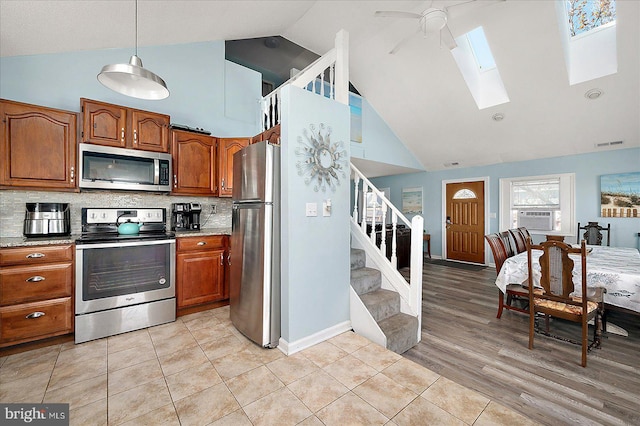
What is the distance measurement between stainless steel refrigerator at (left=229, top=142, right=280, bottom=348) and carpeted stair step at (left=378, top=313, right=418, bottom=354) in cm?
97

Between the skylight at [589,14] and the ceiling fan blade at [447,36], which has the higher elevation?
the skylight at [589,14]

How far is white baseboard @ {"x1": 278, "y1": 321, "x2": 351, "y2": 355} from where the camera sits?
7.02 feet

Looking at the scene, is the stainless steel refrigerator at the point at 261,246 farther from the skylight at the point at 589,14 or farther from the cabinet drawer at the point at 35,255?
the skylight at the point at 589,14

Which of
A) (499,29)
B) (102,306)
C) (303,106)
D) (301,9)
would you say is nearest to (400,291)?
(303,106)

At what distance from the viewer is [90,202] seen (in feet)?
9.49

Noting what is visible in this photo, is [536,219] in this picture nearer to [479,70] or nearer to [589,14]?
[479,70]

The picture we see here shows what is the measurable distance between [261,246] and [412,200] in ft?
20.7

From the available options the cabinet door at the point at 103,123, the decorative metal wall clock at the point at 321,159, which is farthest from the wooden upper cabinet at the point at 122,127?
the decorative metal wall clock at the point at 321,159

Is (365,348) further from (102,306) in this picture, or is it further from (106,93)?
(106,93)

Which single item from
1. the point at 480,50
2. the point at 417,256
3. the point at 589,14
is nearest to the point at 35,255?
the point at 417,256

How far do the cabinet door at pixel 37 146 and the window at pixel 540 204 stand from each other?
7352mm

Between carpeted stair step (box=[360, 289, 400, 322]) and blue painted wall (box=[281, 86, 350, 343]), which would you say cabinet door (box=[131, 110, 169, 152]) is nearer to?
blue painted wall (box=[281, 86, 350, 343])

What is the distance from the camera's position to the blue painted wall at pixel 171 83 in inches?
105

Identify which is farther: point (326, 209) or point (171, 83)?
point (171, 83)
